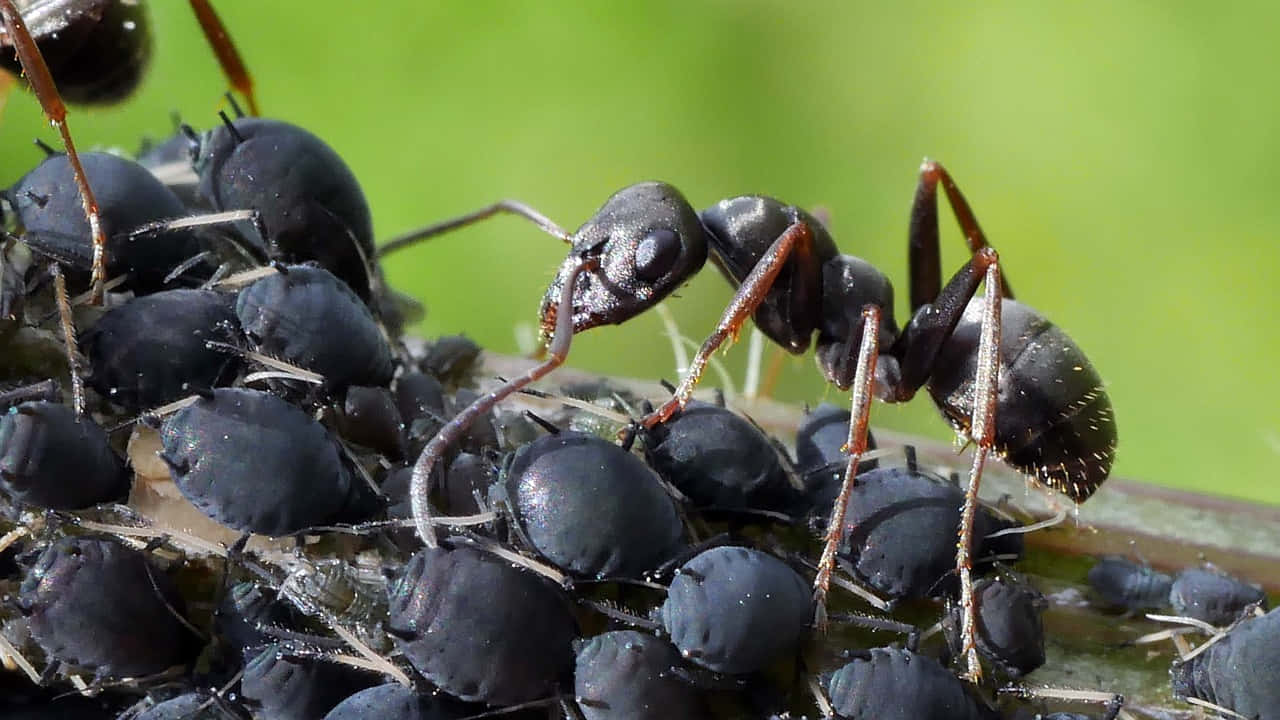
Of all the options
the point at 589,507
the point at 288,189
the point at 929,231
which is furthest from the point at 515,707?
the point at 929,231

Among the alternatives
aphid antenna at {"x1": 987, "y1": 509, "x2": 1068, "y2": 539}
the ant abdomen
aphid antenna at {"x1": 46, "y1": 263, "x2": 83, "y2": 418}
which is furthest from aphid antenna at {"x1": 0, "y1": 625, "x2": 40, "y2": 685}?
the ant abdomen

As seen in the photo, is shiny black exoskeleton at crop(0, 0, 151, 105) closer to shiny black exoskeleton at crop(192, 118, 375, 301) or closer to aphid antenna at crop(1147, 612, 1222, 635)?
shiny black exoskeleton at crop(192, 118, 375, 301)

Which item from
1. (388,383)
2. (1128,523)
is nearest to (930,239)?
(1128,523)

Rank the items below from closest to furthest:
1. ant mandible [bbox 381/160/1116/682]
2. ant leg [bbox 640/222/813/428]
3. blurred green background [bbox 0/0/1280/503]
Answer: ant leg [bbox 640/222/813/428]
ant mandible [bbox 381/160/1116/682]
blurred green background [bbox 0/0/1280/503]

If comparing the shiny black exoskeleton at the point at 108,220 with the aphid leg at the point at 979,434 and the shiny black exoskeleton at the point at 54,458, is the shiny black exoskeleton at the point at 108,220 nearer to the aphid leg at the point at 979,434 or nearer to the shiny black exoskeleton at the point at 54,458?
the shiny black exoskeleton at the point at 54,458

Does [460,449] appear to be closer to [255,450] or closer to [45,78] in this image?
[255,450]
